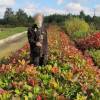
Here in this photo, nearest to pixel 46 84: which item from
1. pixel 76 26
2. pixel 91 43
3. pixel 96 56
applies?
pixel 96 56

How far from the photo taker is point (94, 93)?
6.92 metres

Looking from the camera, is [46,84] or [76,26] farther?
[76,26]

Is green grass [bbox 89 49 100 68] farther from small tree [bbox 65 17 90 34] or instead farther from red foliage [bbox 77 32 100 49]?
small tree [bbox 65 17 90 34]

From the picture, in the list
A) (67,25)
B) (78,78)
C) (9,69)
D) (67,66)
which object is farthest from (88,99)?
(67,25)

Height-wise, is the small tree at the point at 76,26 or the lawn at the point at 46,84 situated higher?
the lawn at the point at 46,84

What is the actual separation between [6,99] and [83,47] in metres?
15.2

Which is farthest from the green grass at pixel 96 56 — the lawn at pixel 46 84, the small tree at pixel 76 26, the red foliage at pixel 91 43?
the small tree at pixel 76 26

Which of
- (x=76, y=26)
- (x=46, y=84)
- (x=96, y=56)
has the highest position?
(x=46, y=84)

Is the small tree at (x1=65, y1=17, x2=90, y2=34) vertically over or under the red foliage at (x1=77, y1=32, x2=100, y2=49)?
under

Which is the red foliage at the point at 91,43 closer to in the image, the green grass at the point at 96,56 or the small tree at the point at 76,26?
the green grass at the point at 96,56

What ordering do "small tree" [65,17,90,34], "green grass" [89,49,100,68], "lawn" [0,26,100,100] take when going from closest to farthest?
"lawn" [0,26,100,100], "green grass" [89,49,100,68], "small tree" [65,17,90,34]

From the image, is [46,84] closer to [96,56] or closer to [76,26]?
[96,56]

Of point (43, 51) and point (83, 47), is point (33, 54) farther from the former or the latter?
point (83, 47)

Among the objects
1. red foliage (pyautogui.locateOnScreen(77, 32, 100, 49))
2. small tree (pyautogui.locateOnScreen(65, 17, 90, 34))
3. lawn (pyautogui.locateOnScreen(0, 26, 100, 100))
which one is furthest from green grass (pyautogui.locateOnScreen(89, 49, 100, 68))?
small tree (pyautogui.locateOnScreen(65, 17, 90, 34))
